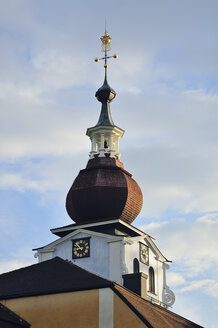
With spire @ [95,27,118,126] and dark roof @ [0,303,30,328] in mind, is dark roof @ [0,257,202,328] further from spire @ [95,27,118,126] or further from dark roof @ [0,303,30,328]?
spire @ [95,27,118,126]

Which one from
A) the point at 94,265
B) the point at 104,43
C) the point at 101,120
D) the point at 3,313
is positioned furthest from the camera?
the point at 104,43

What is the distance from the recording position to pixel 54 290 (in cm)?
2970

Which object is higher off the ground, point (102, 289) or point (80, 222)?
point (80, 222)

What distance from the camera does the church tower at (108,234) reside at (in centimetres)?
3906

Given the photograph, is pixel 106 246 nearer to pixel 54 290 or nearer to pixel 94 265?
pixel 94 265

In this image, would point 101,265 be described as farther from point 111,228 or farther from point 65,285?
point 65,285

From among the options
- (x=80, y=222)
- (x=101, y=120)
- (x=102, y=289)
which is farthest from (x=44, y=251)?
(x=102, y=289)

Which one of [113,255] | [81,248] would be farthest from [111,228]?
[81,248]

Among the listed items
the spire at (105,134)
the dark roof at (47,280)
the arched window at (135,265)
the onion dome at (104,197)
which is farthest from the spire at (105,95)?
the dark roof at (47,280)

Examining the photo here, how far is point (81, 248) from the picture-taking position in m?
40.2

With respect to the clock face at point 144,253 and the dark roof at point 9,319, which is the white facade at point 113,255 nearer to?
the clock face at point 144,253

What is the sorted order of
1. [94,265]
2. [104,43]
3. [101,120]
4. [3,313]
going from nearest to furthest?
[3,313] → [94,265] → [101,120] → [104,43]

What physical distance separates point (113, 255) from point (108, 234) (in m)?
1.45

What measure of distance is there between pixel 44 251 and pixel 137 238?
5.86 metres
